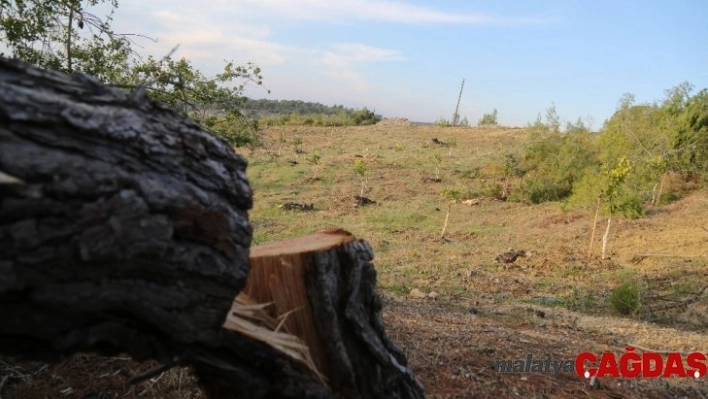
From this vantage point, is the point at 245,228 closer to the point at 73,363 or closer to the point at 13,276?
the point at 13,276

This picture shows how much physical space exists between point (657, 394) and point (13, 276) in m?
3.43

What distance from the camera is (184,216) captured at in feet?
4.73

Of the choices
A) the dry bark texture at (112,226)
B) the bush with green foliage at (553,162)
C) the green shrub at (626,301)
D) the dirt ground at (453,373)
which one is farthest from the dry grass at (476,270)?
the dry bark texture at (112,226)

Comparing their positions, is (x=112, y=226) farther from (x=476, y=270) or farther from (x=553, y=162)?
(x=553, y=162)

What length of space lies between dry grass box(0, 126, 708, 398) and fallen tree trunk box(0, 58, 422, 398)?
1310 mm

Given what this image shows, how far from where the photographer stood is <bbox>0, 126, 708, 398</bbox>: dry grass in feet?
10.4

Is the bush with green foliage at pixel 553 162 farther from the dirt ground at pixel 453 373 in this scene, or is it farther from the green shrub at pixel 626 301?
the dirt ground at pixel 453 373

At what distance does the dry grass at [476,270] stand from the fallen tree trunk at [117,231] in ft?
4.30

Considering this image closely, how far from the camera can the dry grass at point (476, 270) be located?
318cm

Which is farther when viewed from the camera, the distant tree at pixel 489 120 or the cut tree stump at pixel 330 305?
the distant tree at pixel 489 120

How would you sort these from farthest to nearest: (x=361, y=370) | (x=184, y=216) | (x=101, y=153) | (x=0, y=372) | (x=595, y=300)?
1. (x=595, y=300)
2. (x=0, y=372)
3. (x=361, y=370)
4. (x=184, y=216)
5. (x=101, y=153)

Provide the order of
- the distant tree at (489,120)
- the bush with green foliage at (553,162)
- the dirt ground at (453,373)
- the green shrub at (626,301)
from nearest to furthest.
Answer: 1. the dirt ground at (453,373)
2. the green shrub at (626,301)
3. the bush with green foliage at (553,162)
4. the distant tree at (489,120)

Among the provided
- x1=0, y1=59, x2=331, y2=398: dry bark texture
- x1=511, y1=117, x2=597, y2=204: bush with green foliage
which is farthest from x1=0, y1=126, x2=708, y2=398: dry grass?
x1=0, y1=59, x2=331, y2=398: dry bark texture

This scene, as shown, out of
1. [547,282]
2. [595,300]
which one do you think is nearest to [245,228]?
[595,300]
